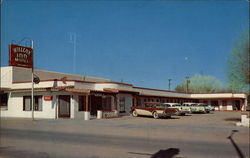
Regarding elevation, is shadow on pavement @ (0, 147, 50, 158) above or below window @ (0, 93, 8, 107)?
below

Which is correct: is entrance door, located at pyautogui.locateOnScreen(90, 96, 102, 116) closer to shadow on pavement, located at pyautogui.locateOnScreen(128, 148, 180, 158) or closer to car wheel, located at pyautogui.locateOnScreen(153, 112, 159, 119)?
car wheel, located at pyautogui.locateOnScreen(153, 112, 159, 119)

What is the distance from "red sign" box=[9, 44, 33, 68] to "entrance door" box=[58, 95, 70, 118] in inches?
198

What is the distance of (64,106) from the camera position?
30.2 m

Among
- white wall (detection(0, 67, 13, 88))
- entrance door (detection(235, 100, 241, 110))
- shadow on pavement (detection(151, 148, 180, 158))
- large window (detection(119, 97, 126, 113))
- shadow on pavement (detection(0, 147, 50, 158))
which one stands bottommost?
entrance door (detection(235, 100, 241, 110))

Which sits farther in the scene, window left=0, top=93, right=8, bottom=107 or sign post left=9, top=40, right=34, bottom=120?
window left=0, top=93, right=8, bottom=107

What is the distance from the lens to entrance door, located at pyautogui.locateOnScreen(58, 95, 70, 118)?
3000 centimetres

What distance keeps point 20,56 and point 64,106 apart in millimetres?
7120

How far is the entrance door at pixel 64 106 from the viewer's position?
30.0 meters

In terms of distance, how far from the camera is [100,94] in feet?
102

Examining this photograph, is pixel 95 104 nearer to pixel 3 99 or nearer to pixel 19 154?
pixel 3 99

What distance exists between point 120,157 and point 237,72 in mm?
18784

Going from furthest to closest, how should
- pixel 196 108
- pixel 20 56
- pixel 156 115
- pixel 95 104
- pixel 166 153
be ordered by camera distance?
1. pixel 196 108
2. pixel 95 104
3. pixel 156 115
4. pixel 20 56
5. pixel 166 153

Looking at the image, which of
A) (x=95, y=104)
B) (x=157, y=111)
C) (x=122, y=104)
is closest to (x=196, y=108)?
(x=122, y=104)

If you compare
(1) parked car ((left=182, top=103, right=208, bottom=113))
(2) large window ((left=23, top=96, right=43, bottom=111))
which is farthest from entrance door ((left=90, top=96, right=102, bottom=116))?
(1) parked car ((left=182, top=103, right=208, bottom=113))
